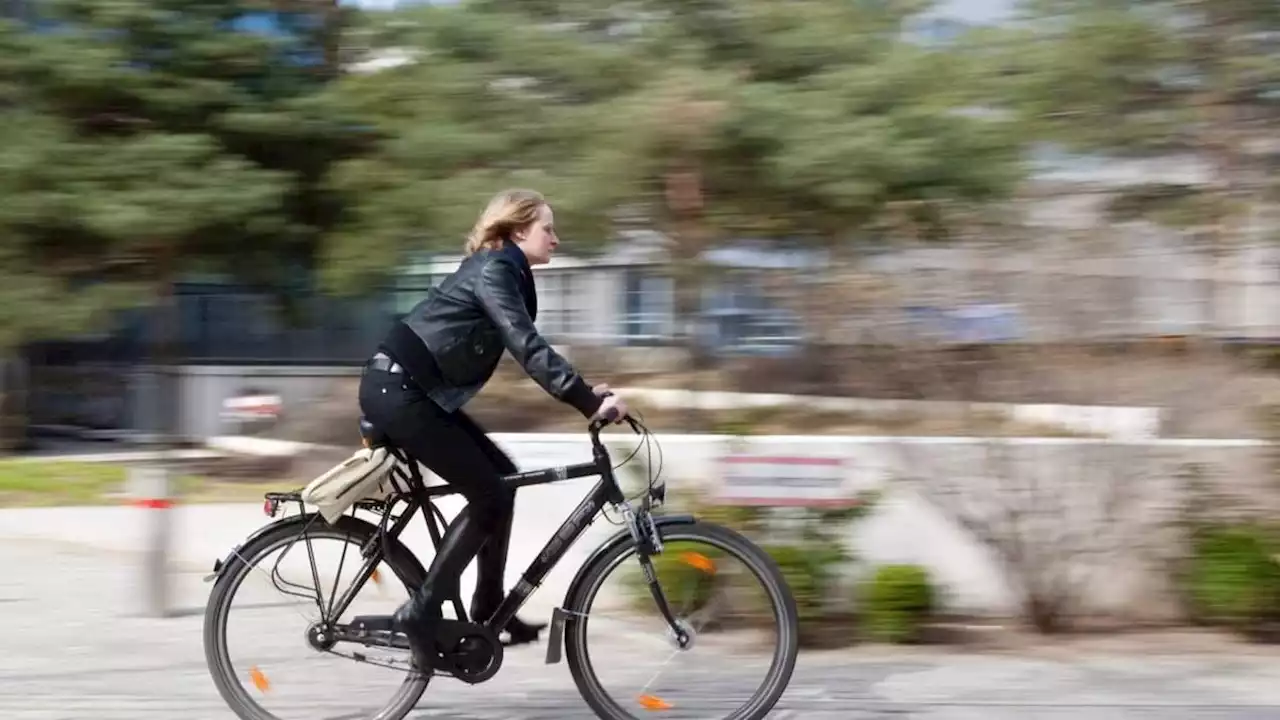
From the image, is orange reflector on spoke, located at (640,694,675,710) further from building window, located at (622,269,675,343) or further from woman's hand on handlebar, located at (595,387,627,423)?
building window, located at (622,269,675,343)

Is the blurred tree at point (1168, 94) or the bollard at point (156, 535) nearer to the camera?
the bollard at point (156, 535)

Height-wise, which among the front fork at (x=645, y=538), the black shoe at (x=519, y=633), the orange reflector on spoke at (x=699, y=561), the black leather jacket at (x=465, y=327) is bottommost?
the black shoe at (x=519, y=633)

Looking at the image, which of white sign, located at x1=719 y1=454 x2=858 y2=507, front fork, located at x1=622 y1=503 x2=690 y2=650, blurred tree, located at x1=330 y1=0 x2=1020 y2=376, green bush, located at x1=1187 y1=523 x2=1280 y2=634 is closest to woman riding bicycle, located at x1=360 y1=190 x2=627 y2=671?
front fork, located at x1=622 y1=503 x2=690 y2=650

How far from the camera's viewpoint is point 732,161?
348 inches

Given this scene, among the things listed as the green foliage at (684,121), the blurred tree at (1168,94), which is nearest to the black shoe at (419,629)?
the green foliage at (684,121)

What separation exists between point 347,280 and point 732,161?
364 cm

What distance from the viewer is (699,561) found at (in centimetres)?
474

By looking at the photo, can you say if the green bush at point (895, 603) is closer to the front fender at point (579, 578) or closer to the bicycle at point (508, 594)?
the bicycle at point (508, 594)

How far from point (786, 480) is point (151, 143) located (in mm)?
7072

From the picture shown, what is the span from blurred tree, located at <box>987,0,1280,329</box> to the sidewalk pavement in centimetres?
242

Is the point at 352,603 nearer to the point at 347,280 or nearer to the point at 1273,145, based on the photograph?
the point at 1273,145

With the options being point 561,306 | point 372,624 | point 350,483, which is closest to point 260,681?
point 372,624

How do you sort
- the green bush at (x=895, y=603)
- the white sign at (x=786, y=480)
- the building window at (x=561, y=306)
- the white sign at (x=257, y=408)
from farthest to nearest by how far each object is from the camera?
1. the white sign at (x=257, y=408)
2. the building window at (x=561, y=306)
3. the green bush at (x=895, y=603)
4. the white sign at (x=786, y=480)

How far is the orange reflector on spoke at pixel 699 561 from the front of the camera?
472cm
